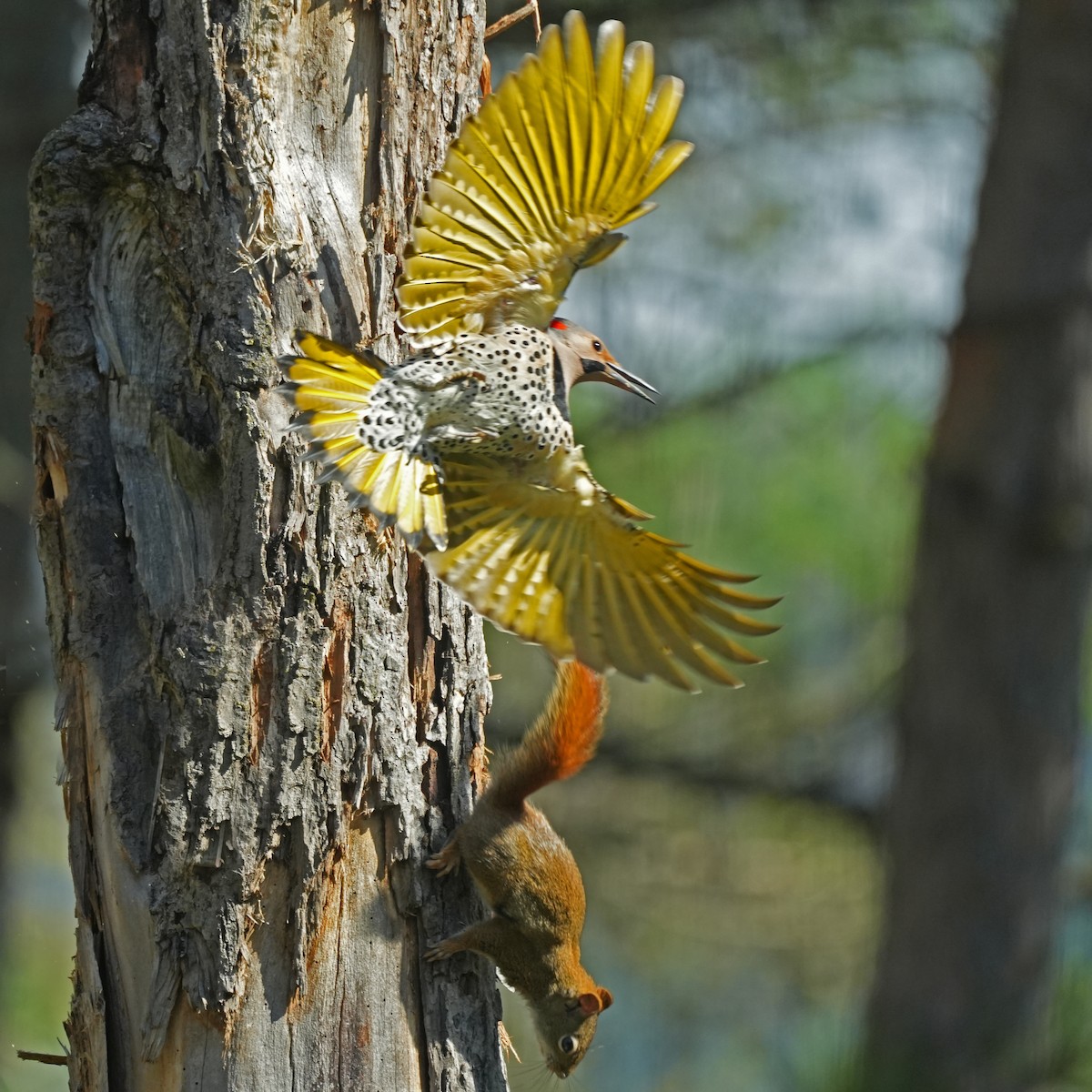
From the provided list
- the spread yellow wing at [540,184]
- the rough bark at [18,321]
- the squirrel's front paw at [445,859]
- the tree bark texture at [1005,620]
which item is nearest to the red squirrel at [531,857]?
the squirrel's front paw at [445,859]

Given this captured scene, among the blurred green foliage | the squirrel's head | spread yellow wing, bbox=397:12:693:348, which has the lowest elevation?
the blurred green foliage

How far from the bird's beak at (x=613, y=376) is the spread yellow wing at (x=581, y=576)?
0.72ft

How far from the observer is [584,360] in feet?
7.04

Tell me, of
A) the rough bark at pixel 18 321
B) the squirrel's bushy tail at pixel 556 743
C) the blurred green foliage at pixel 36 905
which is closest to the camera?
the squirrel's bushy tail at pixel 556 743

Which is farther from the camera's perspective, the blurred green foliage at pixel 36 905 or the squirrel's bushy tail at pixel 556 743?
the blurred green foliage at pixel 36 905

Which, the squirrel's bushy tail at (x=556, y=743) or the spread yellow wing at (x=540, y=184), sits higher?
the spread yellow wing at (x=540, y=184)

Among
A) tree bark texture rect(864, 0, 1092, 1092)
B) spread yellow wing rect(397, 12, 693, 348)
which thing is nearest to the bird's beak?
spread yellow wing rect(397, 12, 693, 348)

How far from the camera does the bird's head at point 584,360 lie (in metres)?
2.10

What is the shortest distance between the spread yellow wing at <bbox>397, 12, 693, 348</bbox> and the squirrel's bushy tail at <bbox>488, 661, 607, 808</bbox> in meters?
0.63

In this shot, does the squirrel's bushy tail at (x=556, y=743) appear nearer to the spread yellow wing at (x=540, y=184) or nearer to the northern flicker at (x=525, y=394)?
the northern flicker at (x=525, y=394)

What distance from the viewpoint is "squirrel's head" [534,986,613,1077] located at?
254 centimetres

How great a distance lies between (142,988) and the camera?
6.36 ft

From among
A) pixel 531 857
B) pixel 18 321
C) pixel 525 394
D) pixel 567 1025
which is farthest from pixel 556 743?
pixel 18 321

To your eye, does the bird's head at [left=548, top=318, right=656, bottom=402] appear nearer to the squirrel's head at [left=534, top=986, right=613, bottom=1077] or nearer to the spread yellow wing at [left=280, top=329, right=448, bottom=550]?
the spread yellow wing at [left=280, top=329, right=448, bottom=550]
